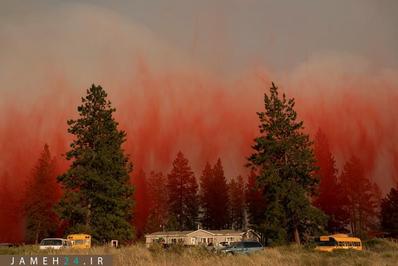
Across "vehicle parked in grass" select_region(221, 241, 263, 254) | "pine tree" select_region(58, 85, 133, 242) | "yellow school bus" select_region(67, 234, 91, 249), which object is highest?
"pine tree" select_region(58, 85, 133, 242)

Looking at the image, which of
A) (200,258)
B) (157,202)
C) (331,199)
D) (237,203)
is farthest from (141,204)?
(200,258)

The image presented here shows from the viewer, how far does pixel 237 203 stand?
106 metres

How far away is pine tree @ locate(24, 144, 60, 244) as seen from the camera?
260 feet

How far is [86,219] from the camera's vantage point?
5006 centimetres

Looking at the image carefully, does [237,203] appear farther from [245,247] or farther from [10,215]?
[245,247]

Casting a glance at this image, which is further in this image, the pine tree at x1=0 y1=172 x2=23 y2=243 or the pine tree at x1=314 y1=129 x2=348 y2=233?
the pine tree at x1=0 y1=172 x2=23 y2=243

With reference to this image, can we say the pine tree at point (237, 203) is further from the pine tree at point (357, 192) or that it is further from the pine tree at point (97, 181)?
the pine tree at point (97, 181)

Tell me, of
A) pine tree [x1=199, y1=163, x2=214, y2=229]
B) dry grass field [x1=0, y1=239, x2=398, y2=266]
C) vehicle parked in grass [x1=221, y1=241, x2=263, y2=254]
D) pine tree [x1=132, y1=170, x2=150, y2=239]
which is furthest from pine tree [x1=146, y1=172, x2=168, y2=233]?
dry grass field [x1=0, y1=239, x2=398, y2=266]

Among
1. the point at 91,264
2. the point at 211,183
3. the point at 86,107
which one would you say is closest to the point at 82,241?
the point at 86,107

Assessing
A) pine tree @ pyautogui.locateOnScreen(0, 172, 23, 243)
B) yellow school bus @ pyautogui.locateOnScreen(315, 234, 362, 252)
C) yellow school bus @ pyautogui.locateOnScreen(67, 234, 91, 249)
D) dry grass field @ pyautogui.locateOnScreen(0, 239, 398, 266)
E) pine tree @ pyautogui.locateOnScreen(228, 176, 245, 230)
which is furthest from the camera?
pine tree @ pyautogui.locateOnScreen(228, 176, 245, 230)

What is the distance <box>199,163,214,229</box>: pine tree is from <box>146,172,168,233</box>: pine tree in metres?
9.18

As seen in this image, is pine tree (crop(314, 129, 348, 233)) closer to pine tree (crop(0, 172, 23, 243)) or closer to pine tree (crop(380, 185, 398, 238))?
pine tree (crop(380, 185, 398, 238))

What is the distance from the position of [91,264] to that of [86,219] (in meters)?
40.3

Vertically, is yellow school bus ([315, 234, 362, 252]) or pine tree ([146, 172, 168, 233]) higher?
pine tree ([146, 172, 168, 233])
